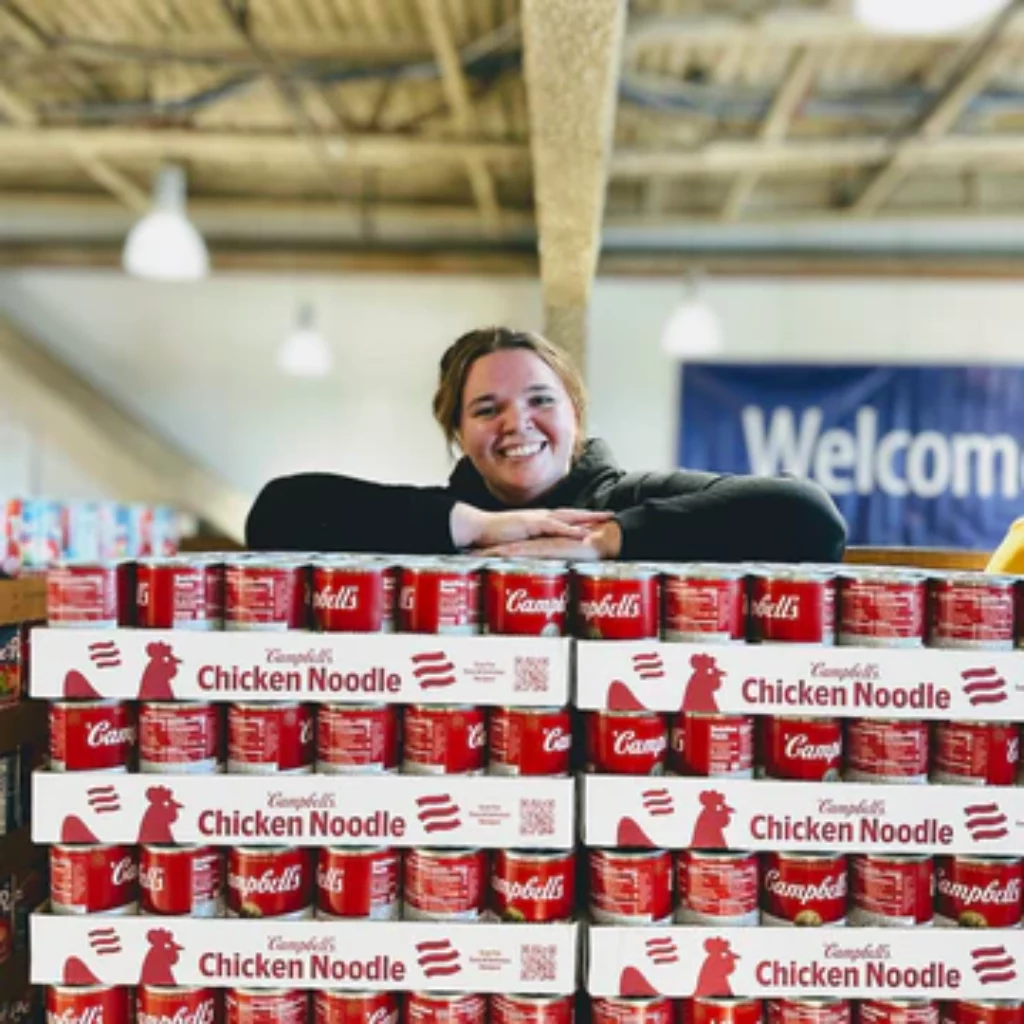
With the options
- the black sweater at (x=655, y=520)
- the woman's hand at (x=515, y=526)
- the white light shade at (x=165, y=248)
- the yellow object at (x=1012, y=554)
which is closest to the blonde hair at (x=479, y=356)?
the black sweater at (x=655, y=520)

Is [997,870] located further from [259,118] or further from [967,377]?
[967,377]

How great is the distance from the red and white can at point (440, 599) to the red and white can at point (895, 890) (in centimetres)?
55

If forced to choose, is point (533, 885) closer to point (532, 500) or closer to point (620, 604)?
point (620, 604)

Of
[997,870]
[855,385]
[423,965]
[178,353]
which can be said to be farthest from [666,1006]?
[178,353]

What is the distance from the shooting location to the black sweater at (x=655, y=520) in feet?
5.03

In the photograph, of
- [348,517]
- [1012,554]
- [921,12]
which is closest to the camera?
[348,517]

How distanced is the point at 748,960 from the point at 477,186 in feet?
17.4

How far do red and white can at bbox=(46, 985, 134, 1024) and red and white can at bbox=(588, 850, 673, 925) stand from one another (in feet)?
1.90

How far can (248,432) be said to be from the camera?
273 inches

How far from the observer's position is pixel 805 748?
121 cm

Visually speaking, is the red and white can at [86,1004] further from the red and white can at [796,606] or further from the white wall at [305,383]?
the white wall at [305,383]

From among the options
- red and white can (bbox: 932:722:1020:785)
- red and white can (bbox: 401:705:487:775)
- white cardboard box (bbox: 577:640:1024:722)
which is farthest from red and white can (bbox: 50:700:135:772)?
red and white can (bbox: 932:722:1020:785)

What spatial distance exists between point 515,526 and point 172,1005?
772 mm

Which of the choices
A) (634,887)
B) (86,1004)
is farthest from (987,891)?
(86,1004)
